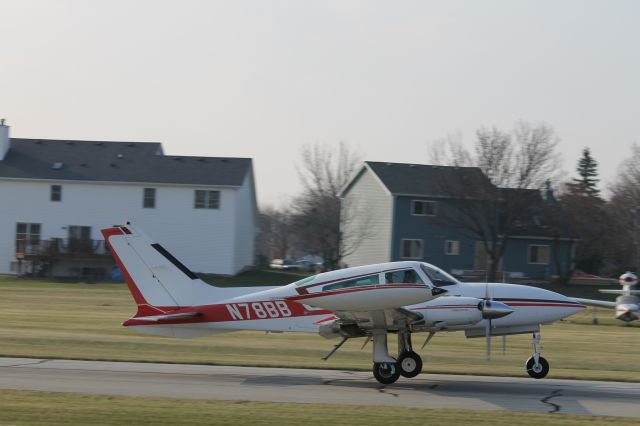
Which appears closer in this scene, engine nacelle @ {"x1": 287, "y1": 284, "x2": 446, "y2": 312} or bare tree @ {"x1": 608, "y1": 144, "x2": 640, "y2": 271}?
engine nacelle @ {"x1": 287, "y1": 284, "x2": 446, "y2": 312}

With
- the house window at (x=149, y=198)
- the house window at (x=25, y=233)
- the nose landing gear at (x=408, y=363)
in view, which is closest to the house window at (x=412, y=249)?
the house window at (x=149, y=198)

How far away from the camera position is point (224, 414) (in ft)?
41.0

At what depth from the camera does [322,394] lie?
48.9 ft

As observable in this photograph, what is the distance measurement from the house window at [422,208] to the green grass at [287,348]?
2707cm

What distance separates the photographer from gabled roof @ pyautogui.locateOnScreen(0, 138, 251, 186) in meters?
55.5

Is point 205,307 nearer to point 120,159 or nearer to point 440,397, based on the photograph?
point 440,397

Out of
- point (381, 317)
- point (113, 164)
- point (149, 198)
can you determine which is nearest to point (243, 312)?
point (381, 317)

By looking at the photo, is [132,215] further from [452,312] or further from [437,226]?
[452,312]

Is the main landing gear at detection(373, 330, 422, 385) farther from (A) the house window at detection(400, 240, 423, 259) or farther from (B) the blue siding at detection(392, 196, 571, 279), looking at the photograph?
(A) the house window at detection(400, 240, 423, 259)

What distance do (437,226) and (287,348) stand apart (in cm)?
3740

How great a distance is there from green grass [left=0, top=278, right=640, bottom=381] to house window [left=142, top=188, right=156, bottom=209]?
74.0 ft

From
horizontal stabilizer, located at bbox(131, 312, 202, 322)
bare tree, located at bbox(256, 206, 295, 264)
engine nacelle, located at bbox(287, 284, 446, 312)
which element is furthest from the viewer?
bare tree, located at bbox(256, 206, 295, 264)

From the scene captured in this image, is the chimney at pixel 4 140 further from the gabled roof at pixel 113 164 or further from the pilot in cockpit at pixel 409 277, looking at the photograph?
the pilot in cockpit at pixel 409 277

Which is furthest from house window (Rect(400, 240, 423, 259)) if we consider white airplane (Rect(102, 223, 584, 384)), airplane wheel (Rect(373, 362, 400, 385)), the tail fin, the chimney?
airplane wheel (Rect(373, 362, 400, 385))
